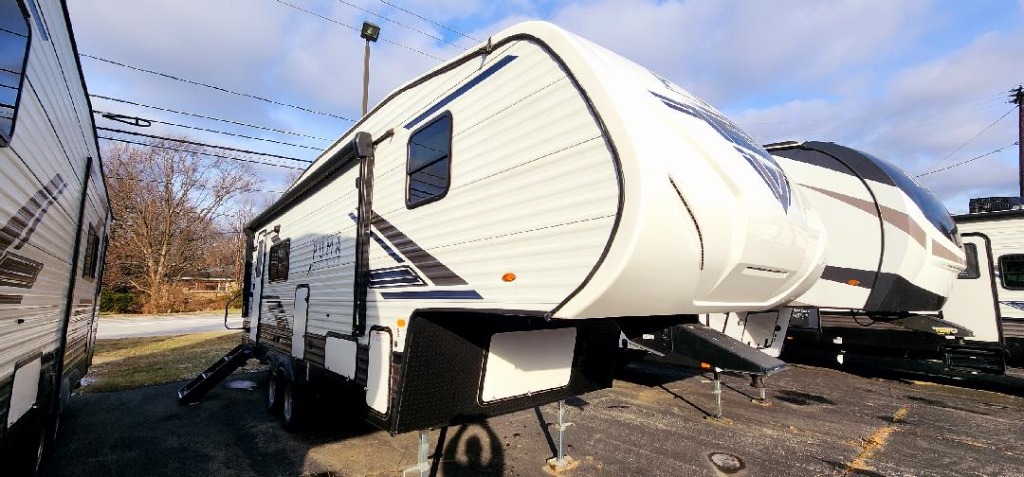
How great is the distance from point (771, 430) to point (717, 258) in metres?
4.81

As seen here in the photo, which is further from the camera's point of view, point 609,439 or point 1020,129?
point 1020,129

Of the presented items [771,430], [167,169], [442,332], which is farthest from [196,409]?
[167,169]

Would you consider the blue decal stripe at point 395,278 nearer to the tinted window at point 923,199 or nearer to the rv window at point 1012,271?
the tinted window at point 923,199

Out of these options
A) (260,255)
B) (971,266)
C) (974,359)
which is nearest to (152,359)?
(260,255)

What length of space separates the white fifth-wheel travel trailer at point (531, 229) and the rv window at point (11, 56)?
2.27m

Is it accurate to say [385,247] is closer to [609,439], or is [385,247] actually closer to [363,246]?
[363,246]

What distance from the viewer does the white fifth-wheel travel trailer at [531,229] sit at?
244 centimetres

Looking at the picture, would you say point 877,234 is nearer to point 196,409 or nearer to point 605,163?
point 605,163

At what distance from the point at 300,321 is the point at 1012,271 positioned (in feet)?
42.3

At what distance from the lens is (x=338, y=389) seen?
4.65 meters

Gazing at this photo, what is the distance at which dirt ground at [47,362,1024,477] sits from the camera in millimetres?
4941

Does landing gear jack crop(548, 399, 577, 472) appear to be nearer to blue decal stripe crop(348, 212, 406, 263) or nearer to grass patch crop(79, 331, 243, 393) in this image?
blue decal stripe crop(348, 212, 406, 263)

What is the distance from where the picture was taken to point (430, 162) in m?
3.79

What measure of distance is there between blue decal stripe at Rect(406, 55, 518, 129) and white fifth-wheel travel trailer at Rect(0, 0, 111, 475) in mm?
2304
